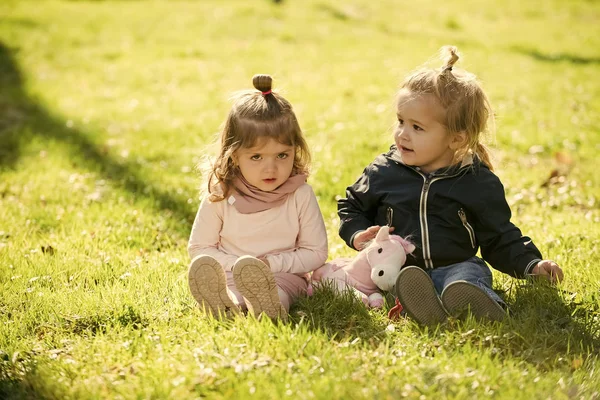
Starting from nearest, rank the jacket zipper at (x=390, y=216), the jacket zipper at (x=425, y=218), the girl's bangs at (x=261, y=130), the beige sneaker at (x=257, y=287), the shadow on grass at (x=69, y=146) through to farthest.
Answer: the beige sneaker at (x=257, y=287), the girl's bangs at (x=261, y=130), the jacket zipper at (x=425, y=218), the jacket zipper at (x=390, y=216), the shadow on grass at (x=69, y=146)

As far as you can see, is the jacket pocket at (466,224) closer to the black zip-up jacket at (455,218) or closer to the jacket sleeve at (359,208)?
the black zip-up jacket at (455,218)

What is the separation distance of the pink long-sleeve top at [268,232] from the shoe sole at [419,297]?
66cm

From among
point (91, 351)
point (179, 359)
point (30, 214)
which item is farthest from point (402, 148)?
point (30, 214)

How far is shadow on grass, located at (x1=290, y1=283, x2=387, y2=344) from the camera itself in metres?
3.23

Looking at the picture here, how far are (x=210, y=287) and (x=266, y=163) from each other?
724mm

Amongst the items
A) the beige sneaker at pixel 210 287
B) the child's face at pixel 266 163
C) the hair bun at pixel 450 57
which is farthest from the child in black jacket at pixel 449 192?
the beige sneaker at pixel 210 287

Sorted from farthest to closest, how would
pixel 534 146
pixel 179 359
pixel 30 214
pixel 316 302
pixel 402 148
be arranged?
pixel 534 146 → pixel 30 214 → pixel 402 148 → pixel 316 302 → pixel 179 359

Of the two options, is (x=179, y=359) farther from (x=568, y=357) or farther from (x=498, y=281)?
(x=498, y=281)

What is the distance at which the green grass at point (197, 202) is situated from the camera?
9.32 ft

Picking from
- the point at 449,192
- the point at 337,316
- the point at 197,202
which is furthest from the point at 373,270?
the point at 197,202

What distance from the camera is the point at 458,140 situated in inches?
149

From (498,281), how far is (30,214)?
11.1ft

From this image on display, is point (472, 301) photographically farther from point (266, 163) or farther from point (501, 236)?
point (266, 163)

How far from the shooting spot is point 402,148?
3828mm
